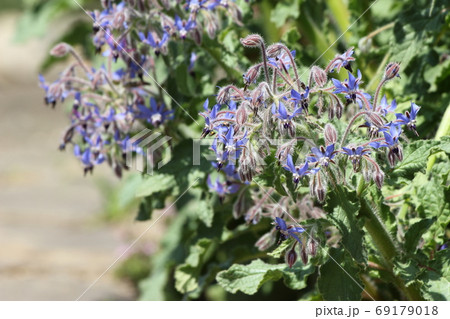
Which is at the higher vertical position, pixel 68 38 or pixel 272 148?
pixel 68 38

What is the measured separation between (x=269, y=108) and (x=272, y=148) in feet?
0.60

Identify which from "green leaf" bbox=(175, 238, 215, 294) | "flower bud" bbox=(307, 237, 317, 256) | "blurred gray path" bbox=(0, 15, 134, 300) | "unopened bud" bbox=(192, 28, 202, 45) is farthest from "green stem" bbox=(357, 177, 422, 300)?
"blurred gray path" bbox=(0, 15, 134, 300)

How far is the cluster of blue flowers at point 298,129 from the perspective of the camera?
2.10 metres

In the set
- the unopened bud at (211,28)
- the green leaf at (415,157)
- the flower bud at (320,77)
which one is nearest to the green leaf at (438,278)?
the green leaf at (415,157)

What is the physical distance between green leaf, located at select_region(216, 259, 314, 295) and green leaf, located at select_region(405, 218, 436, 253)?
0.35m

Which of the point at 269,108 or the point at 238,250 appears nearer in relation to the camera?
the point at 269,108

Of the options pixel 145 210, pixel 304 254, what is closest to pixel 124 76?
pixel 145 210

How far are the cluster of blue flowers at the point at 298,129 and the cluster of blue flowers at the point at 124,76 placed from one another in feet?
2.13

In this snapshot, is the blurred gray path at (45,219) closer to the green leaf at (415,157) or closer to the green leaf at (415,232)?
the green leaf at (415,232)

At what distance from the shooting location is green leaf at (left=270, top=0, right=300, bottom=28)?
10.9 ft

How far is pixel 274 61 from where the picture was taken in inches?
87.3

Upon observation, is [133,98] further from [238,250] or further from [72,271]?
[72,271]
